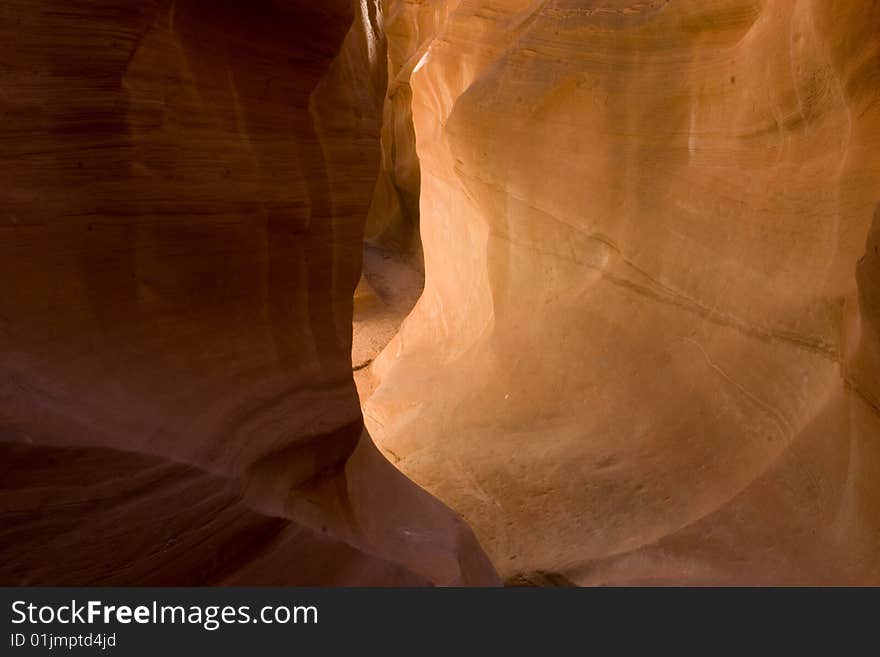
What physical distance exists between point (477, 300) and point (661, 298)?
71.2 inches

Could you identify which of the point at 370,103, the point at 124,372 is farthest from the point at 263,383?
the point at 370,103

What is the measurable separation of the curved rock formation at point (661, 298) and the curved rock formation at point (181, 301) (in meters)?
1.11

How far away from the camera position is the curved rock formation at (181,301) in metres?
1.67

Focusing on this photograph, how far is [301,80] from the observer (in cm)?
241

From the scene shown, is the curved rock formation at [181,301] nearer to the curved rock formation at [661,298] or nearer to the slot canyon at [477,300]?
the slot canyon at [477,300]

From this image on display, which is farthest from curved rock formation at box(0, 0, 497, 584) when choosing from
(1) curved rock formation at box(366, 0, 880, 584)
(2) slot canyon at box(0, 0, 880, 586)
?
(1) curved rock formation at box(366, 0, 880, 584)

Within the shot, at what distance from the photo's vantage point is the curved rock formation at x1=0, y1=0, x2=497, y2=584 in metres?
1.67

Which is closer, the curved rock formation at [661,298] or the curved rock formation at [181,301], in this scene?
the curved rock formation at [181,301]

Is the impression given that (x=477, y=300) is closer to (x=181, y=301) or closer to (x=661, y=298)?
(x=661, y=298)

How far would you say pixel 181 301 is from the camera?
2.09 metres

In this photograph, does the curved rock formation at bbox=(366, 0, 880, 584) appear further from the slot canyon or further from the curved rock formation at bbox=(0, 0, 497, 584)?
the curved rock formation at bbox=(0, 0, 497, 584)

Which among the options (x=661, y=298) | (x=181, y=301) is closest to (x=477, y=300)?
(x=661, y=298)

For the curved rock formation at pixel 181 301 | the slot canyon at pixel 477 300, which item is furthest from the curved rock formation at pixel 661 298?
the curved rock formation at pixel 181 301

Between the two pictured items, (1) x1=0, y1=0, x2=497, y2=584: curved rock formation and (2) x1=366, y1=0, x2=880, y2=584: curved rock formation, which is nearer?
(1) x1=0, y1=0, x2=497, y2=584: curved rock formation
